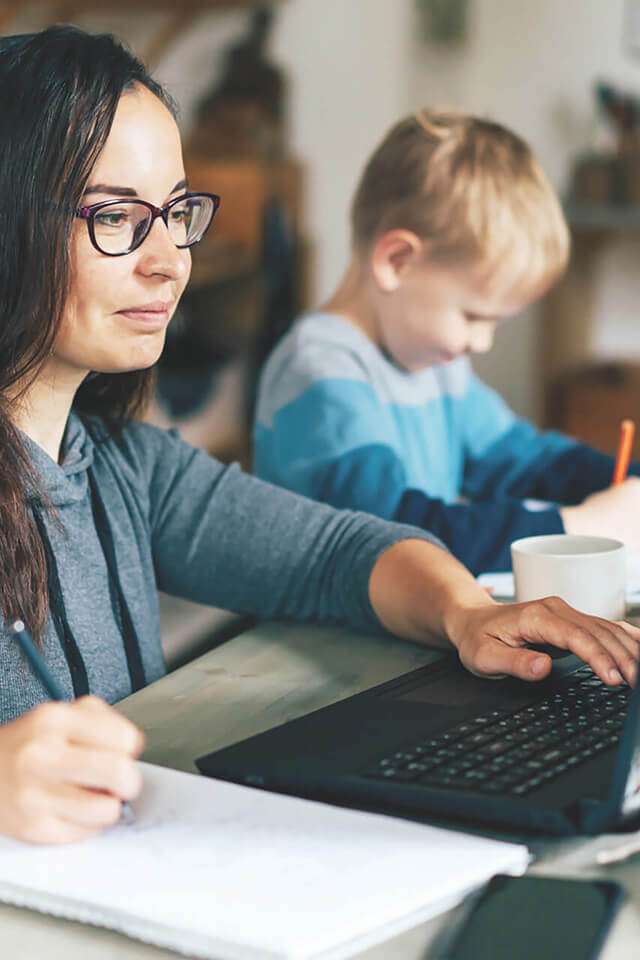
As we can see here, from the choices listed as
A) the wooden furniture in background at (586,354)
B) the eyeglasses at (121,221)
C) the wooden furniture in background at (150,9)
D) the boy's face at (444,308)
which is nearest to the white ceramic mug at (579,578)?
the eyeglasses at (121,221)

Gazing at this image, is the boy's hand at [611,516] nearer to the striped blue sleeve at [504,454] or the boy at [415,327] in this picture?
the boy at [415,327]

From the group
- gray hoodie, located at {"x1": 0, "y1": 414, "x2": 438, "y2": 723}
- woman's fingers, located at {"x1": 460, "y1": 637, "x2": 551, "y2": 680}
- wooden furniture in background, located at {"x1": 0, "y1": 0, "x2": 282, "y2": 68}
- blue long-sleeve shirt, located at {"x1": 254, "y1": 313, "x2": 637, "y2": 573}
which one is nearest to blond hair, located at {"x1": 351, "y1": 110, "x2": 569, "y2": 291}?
blue long-sleeve shirt, located at {"x1": 254, "y1": 313, "x2": 637, "y2": 573}

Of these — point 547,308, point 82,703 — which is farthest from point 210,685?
point 547,308

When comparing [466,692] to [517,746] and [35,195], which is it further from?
[35,195]

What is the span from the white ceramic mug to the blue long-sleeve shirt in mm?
212

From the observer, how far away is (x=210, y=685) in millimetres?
898

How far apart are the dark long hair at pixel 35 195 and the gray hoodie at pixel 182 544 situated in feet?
0.21

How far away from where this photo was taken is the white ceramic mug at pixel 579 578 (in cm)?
99

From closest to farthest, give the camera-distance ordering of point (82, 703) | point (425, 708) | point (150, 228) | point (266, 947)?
point (266, 947) → point (82, 703) → point (425, 708) → point (150, 228)

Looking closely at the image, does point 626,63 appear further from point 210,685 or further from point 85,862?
point 85,862

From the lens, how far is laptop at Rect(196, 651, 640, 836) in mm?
615

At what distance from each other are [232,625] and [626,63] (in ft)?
10.6

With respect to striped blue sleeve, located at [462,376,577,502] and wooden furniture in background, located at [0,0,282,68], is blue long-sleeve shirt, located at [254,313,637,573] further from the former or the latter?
wooden furniture in background, located at [0,0,282,68]

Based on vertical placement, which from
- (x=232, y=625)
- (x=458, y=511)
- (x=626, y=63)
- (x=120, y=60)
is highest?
(x=626, y=63)
